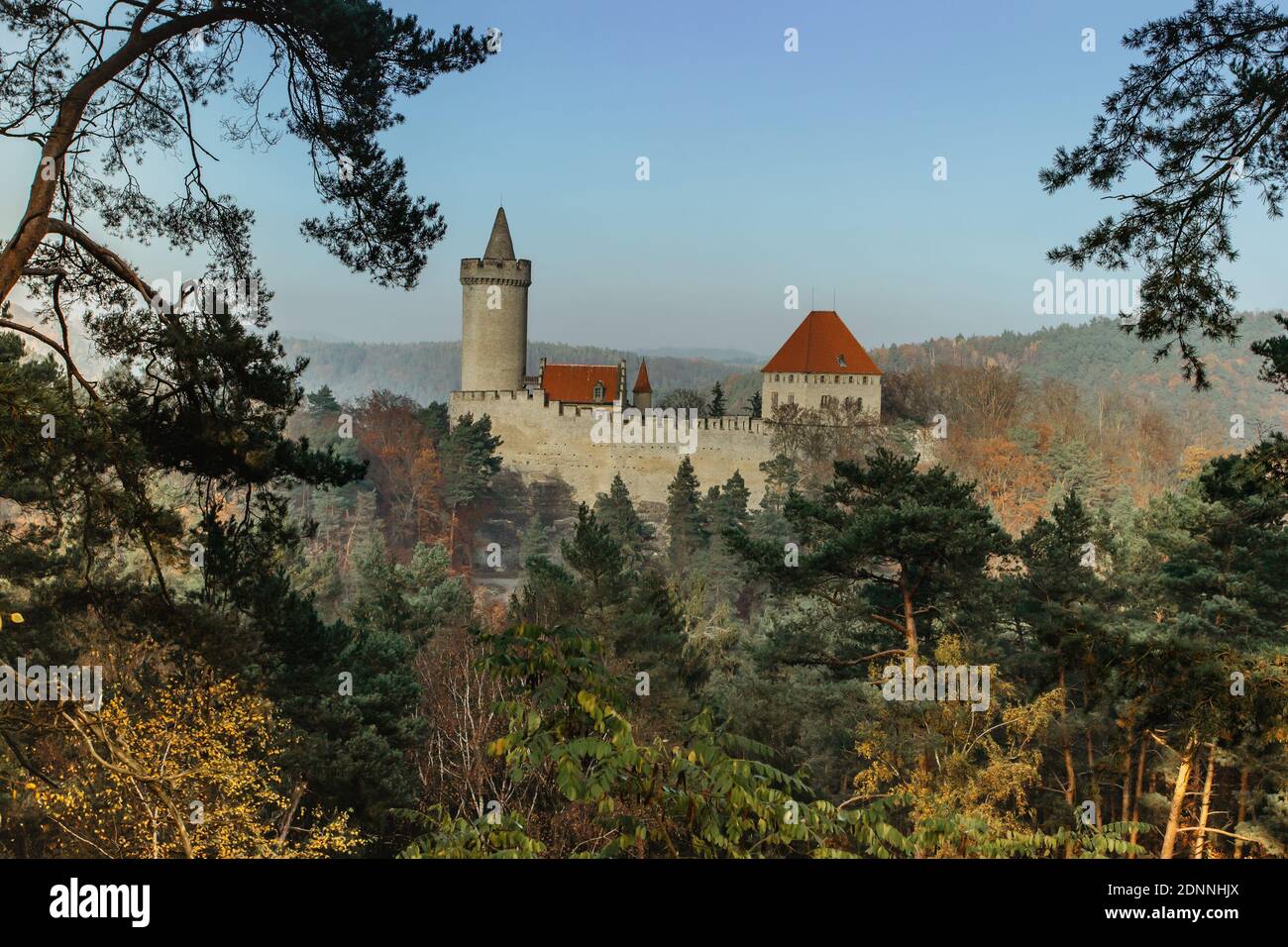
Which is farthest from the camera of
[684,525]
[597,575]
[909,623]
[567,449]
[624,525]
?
[567,449]

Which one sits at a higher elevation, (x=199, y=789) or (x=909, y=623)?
(x=909, y=623)

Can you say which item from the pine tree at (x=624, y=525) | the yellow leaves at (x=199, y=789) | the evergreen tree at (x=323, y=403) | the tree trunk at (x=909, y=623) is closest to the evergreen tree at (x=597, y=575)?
the tree trunk at (x=909, y=623)

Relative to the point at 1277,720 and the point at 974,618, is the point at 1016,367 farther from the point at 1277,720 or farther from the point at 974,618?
the point at 1277,720

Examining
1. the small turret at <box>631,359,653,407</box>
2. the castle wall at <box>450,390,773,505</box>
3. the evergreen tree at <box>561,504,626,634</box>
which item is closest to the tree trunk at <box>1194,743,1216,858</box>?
the evergreen tree at <box>561,504,626,634</box>

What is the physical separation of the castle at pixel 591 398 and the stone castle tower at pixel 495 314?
4 cm

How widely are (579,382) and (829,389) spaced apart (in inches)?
359

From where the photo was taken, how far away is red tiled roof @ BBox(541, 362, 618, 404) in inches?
1801

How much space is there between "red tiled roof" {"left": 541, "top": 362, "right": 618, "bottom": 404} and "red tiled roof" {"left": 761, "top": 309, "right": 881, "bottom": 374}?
229 inches

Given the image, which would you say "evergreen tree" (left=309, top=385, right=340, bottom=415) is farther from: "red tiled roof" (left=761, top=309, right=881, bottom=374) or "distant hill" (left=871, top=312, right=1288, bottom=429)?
"distant hill" (left=871, top=312, right=1288, bottom=429)

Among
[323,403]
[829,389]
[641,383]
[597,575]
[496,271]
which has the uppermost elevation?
[496,271]

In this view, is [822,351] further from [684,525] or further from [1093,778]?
[1093,778]

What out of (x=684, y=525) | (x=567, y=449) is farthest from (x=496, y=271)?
(x=684, y=525)

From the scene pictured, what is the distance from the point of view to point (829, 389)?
45.1 metres
